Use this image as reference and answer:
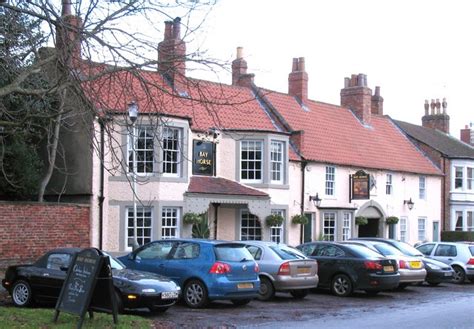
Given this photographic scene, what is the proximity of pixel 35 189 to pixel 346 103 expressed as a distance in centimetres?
2079

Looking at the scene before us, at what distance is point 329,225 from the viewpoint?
3256 centimetres

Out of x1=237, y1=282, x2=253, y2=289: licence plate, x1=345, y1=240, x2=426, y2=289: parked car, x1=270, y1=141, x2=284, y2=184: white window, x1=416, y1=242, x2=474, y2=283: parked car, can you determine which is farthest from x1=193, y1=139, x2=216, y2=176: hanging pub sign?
x1=237, y1=282, x2=253, y2=289: licence plate

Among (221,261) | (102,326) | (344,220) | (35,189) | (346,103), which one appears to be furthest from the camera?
(346,103)

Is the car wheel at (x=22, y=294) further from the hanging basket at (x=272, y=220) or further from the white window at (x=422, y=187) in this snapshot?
the white window at (x=422, y=187)

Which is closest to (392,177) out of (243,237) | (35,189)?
(243,237)

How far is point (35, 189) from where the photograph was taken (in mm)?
24359

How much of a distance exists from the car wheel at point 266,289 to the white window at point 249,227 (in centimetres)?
1073

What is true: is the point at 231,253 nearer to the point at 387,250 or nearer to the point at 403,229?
the point at 387,250

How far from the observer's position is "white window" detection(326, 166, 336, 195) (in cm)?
3259

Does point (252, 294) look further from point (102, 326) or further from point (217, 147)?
point (217, 147)

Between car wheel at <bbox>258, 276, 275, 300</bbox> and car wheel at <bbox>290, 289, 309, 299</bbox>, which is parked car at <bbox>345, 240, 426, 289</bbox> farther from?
car wheel at <bbox>258, 276, 275, 300</bbox>

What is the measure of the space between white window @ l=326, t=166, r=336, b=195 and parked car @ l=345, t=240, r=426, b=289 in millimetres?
10259

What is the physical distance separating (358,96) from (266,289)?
23467 mm

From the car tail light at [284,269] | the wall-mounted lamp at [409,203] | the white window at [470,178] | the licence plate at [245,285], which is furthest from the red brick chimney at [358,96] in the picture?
the licence plate at [245,285]
